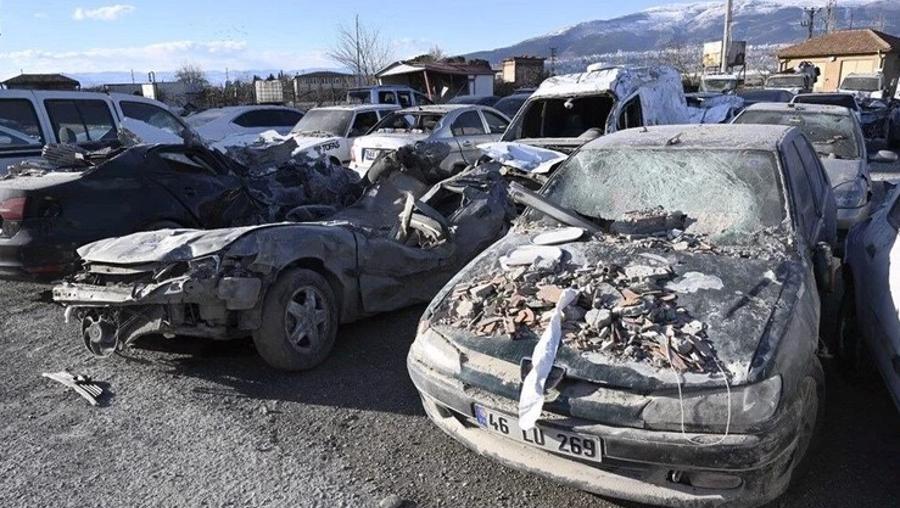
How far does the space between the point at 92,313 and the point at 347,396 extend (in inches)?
77.7

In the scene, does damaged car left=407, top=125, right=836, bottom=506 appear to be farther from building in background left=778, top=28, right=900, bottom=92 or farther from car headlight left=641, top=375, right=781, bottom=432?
building in background left=778, top=28, right=900, bottom=92

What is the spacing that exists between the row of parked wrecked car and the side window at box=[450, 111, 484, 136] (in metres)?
3.61

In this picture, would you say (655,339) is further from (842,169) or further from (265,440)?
(842,169)

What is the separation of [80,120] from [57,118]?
0.29 metres

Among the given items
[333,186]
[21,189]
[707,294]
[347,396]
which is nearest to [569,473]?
[707,294]

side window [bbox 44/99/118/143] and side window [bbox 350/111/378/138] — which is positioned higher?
side window [bbox 44/99/118/143]

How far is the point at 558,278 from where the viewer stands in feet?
11.1

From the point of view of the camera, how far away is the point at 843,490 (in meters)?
3.07

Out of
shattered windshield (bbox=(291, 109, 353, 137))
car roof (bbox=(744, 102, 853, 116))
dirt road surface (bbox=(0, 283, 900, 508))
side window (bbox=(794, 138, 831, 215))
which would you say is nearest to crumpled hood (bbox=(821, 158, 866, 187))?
car roof (bbox=(744, 102, 853, 116))

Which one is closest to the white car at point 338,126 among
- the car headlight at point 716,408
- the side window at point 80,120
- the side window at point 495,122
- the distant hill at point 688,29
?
Result: the side window at point 495,122

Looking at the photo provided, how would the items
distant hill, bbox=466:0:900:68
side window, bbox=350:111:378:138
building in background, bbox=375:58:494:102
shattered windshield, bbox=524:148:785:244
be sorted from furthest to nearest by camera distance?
distant hill, bbox=466:0:900:68, building in background, bbox=375:58:494:102, side window, bbox=350:111:378:138, shattered windshield, bbox=524:148:785:244

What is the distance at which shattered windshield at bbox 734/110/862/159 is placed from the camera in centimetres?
825

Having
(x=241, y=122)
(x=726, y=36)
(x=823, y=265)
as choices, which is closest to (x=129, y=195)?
(x=823, y=265)

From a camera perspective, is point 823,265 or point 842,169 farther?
point 842,169
